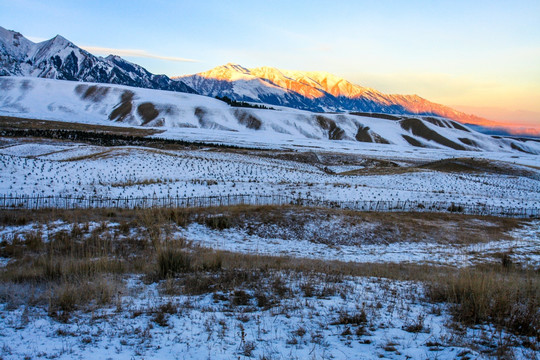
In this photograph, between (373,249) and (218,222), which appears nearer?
(373,249)

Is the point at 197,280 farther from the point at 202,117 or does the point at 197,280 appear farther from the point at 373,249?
the point at 202,117

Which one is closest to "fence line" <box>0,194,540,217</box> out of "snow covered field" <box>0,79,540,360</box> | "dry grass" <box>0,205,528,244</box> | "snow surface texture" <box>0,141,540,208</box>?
"snow surface texture" <box>0,141,540,208</box>

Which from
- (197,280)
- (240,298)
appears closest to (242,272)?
(197,280)

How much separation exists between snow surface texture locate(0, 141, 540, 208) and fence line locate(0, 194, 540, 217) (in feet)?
4.95

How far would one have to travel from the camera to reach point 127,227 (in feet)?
52.2

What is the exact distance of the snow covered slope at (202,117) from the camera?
143000mm

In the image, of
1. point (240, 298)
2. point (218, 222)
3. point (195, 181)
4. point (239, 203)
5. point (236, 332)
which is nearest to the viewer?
point (236, 332)

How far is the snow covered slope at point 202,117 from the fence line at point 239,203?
10932 centimetres

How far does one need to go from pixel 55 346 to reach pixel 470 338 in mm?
5962

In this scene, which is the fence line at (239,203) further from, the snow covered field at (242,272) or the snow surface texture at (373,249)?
the snow surface texture at (373,249)

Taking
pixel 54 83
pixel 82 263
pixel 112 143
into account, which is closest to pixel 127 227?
pixel 82 263

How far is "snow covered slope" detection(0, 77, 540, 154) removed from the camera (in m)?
143

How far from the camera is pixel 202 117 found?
149125mm

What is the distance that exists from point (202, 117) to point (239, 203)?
431 feet
